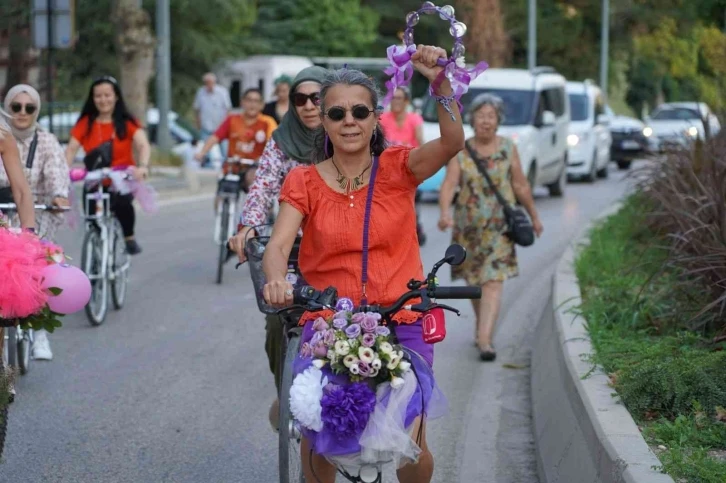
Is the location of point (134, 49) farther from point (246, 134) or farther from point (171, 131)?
point (246, 134)

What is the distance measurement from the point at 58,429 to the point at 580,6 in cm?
5625

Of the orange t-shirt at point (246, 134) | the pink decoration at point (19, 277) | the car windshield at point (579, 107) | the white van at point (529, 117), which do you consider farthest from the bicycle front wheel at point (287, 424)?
the car windshield at point (579, 107)

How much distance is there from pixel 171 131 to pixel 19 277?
31.3m

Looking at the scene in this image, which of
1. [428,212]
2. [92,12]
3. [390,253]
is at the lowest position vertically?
[428,212]

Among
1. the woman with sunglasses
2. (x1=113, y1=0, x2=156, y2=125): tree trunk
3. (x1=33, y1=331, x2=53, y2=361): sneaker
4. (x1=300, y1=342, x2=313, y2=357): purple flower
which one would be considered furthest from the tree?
(x1=300, y1=342, x2=313, y2=357): purple flower

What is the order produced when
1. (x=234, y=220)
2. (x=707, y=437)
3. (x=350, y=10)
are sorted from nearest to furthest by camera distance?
(x=707, y=437), (x=234, y=220), (x=350, y=10)

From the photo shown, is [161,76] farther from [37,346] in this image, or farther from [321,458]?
[321,458]

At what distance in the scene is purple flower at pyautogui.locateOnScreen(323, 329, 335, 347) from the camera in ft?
14.0

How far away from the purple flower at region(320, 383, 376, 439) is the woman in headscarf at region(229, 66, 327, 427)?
2.02 metres

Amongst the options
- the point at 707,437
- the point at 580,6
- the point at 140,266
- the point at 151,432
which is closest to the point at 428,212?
the point at 140,266

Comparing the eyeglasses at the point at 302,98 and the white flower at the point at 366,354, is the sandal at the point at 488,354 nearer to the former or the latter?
the eyeglasses at the point at 302,98

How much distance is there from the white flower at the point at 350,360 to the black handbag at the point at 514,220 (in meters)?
4.96

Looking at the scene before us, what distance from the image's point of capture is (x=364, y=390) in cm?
422

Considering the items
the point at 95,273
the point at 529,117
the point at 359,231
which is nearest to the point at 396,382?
the point at 359,231
